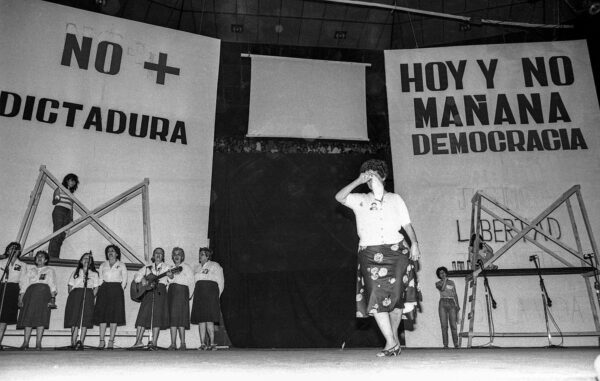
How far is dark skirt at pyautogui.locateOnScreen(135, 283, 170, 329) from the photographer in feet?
19.7

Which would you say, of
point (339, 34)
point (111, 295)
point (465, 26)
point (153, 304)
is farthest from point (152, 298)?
point (465, 26)

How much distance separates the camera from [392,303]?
3.18 meters

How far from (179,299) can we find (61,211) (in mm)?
1865

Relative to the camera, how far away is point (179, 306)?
19.9 ft

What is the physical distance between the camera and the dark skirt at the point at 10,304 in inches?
224

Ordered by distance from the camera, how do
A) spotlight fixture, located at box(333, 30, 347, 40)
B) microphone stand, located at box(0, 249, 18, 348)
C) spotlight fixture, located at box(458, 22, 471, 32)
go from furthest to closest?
spotlight fixture, located at box(333, 30, 347, 40) → spotlight fixture, located at box(458, 22, 471, 32) → microphone stand, located at box(0, 249, 18, 348)

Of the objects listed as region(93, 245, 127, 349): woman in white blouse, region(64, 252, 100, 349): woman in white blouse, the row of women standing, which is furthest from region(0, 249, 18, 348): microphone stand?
region(93, 245, 127, 349): woman in white blouse

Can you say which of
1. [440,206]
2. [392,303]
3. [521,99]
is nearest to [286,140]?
[440,206]

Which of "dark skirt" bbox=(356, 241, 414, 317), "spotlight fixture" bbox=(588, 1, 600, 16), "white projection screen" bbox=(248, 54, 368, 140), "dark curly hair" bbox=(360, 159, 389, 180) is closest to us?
"dark skirt" bbox=(356, 241, 414, 317)

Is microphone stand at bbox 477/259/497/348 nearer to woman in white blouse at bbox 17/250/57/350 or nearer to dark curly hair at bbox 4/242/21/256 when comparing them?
woman in white blouse at bbox 17/250/57/350

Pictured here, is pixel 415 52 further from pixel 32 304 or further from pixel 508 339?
pixel 32 304

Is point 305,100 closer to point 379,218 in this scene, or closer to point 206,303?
point 206,303

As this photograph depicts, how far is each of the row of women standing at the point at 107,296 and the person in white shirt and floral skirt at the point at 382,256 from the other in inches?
130

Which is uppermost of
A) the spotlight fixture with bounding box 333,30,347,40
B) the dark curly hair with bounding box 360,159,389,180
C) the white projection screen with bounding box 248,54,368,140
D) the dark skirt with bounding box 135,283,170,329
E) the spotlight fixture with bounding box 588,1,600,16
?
the spotlight fixture with bounding box 333,30,347,40
